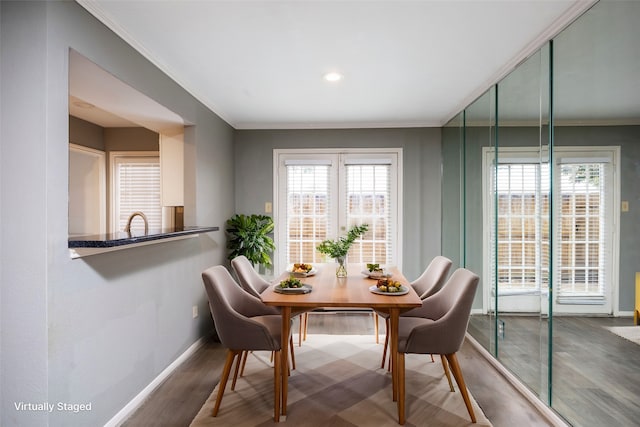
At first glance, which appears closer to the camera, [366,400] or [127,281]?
[127,281]

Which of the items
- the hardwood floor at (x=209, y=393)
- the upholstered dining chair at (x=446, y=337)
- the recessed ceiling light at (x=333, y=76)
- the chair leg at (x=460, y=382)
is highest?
the recessed ceiling light at (x=333, y=76)

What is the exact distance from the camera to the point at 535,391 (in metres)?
2.54

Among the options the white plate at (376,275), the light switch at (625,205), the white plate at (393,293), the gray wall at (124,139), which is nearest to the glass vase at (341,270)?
the white plate at (376,275)

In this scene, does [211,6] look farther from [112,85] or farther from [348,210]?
[348,210]

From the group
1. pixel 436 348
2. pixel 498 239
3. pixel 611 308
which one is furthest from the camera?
pixel 498 239

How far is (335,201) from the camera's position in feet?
15.9

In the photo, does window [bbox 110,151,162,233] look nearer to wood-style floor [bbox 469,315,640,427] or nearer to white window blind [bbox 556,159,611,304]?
wood-style floor [bbox 469,315,640,427]

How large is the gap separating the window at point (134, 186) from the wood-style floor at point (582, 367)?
4.21m

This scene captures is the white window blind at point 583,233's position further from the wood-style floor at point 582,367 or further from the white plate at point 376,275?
the white plate at point 376,275

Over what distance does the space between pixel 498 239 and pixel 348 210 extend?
2.11m

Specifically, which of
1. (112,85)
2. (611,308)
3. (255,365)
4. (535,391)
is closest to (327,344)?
→ (255,365)

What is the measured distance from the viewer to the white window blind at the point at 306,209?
4.87 m

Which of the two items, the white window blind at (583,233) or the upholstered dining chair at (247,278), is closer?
the white window blind at (583,233)

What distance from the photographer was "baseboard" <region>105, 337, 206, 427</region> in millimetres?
2269
